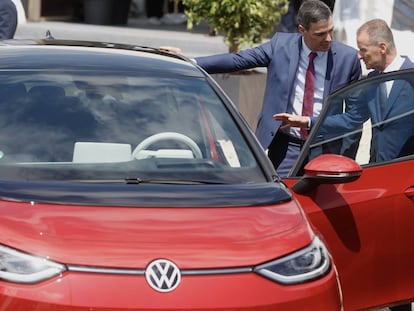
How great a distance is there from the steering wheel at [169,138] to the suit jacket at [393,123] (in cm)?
97

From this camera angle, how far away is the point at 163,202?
460 cm

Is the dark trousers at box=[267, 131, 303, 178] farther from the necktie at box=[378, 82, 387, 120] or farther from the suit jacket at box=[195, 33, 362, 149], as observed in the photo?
the necktie at box=[378, 82, 387, 120]

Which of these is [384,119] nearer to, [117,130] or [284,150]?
[284,150]

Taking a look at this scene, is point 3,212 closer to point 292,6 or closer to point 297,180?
point 297,180

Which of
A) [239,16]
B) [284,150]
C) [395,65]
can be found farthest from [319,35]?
[239,16]

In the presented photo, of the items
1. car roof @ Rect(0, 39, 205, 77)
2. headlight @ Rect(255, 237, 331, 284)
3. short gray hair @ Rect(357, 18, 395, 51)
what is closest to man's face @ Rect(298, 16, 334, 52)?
short gray hair @ Rect(357, 18, 395, 51)

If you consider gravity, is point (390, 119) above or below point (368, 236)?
above

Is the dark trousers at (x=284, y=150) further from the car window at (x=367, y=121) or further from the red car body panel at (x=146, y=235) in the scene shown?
the red car body panel at (x=146, y=235)

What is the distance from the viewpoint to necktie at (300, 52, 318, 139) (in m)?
7.04

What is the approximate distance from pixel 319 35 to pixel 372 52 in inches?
14.5

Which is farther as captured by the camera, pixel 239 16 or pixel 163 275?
pixel 239 16

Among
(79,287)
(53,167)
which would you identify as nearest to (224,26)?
(53,167)

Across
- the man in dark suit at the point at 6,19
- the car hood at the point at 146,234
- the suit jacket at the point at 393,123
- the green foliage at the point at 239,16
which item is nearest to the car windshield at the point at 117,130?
the car hood at the point at 146,234

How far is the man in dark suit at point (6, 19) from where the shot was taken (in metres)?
9.06
